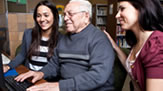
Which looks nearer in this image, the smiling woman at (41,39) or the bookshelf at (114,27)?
the smiling woman at (41,39)

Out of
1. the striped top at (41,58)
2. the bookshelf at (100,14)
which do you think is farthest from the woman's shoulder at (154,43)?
the bookshelf at (100,14)

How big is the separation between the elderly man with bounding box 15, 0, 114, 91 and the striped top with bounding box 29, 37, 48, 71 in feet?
1.10

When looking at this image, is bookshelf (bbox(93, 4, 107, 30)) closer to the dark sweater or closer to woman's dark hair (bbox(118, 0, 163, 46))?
the dark sweater

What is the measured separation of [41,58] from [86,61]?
688 millimetres

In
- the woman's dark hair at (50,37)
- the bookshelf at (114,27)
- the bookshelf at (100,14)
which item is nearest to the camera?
the woman's dark hair at (50,37)

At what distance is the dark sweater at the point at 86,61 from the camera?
0.95 metres

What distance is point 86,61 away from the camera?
3.53 feet

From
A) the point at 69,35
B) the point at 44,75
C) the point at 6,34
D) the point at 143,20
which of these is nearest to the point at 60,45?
the point at 69,35

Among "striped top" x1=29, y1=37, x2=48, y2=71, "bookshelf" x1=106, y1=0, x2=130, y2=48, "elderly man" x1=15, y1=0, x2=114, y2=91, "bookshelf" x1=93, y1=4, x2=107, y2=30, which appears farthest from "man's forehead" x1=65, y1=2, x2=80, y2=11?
"bookshelf" x1=93, y1=4, x2=107, y2=30

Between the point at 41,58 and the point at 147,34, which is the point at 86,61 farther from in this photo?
the point at 41,58

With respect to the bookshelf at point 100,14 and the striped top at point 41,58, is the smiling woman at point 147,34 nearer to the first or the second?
the striped top at point 41,58

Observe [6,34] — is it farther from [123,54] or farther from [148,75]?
[148,75]

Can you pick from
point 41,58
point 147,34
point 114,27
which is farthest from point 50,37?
point 114,27

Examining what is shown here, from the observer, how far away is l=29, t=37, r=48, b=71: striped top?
1.58 meters
